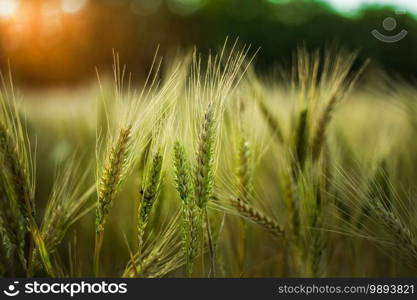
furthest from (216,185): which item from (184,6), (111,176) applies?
(184,6)

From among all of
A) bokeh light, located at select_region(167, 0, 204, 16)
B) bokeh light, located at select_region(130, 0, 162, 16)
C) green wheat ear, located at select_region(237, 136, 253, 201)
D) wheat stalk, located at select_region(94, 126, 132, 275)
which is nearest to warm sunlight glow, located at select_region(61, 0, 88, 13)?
bokeh light, located at select_region(130, 0, 162, 16)

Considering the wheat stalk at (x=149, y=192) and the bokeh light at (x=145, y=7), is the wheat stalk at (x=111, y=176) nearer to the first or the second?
the wheat stalk at (x=149, y=192)

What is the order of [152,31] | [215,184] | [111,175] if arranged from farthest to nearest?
1. [152,31]
2. [215,184]
3. [111,175]

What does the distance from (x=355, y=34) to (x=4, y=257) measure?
8390 mm

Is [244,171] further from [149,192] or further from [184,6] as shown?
[184,6]

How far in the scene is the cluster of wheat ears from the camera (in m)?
0.87

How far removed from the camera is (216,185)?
101 centimetres

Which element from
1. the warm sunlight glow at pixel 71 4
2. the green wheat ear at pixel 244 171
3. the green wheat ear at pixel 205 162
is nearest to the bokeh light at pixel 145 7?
the warm sunlight glow at pixel 71 4

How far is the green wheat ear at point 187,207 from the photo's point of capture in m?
0.86

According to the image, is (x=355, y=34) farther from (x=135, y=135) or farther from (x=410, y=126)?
(x=135, y=135)

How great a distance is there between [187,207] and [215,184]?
0.45ft

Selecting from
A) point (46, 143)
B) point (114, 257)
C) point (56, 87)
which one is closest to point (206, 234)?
point (114, 257)

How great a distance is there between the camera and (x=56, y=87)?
10.7m

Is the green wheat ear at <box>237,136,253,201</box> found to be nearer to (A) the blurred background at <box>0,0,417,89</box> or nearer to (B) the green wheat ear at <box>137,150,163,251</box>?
(B) the green wheat ear at <box>137,150,163,251</box>
